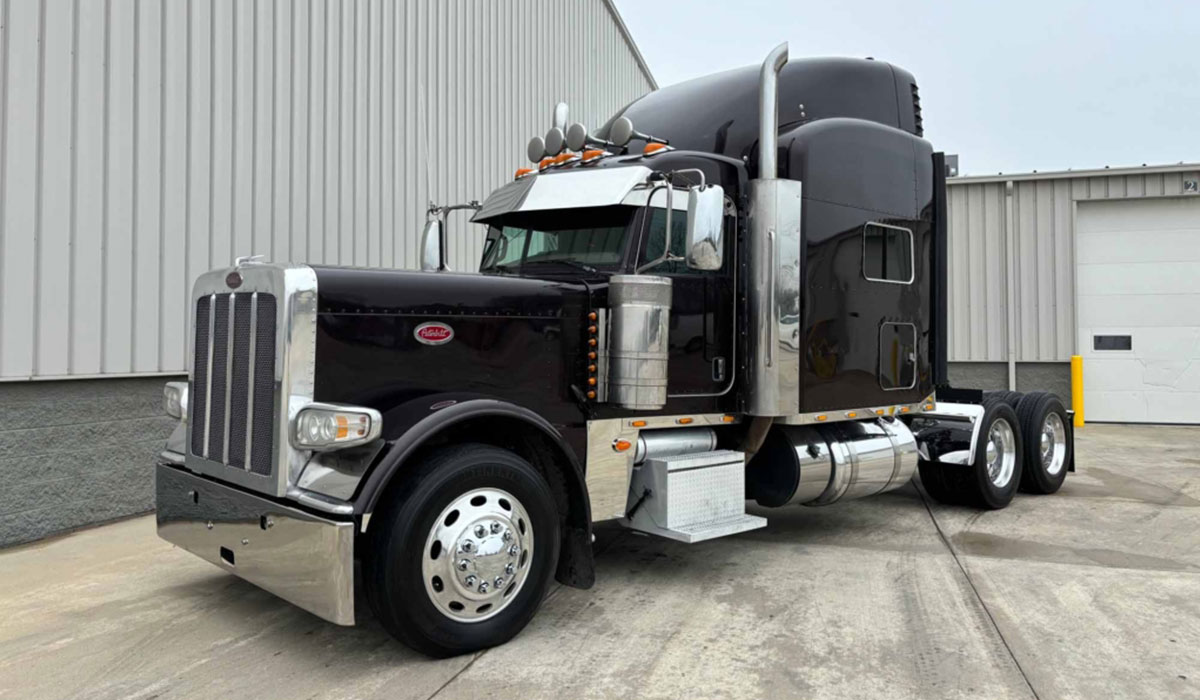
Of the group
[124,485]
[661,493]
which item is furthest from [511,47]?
[661,493]

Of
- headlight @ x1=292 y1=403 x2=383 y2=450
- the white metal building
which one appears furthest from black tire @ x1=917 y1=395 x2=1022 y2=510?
the white metal building

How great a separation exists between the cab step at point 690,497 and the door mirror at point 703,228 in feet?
3.91

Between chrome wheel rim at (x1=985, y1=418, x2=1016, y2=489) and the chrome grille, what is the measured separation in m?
5.85

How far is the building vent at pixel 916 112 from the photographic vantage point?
641 centimetres

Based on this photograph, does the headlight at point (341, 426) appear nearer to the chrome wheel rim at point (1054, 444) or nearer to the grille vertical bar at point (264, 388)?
the grille vertical bar at point (264, 388)

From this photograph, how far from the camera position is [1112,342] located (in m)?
13.4

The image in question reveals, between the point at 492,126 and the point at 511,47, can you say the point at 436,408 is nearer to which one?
the point at 492,126

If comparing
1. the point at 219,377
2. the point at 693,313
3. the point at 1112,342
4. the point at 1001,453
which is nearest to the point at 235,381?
the point at 219,377

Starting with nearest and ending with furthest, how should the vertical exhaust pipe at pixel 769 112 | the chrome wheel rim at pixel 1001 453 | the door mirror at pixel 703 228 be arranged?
the door mirror at pixel 703 228
the vertical exhaust pipe at pixel 769 112
the chrome wheel rim at pixel 1001 453

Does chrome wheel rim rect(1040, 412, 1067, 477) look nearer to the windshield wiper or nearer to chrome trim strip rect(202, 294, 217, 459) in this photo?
the windshield wiper

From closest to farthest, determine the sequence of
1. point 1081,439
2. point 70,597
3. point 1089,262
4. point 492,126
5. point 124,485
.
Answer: point 70,597 → point 124,485 → point 492,126 → point 1081,439 → point 1089,262

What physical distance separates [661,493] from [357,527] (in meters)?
1.84

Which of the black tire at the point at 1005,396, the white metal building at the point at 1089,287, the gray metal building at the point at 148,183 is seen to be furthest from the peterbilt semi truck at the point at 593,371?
the white metal building at the point at 1089,287

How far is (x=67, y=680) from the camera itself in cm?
335
